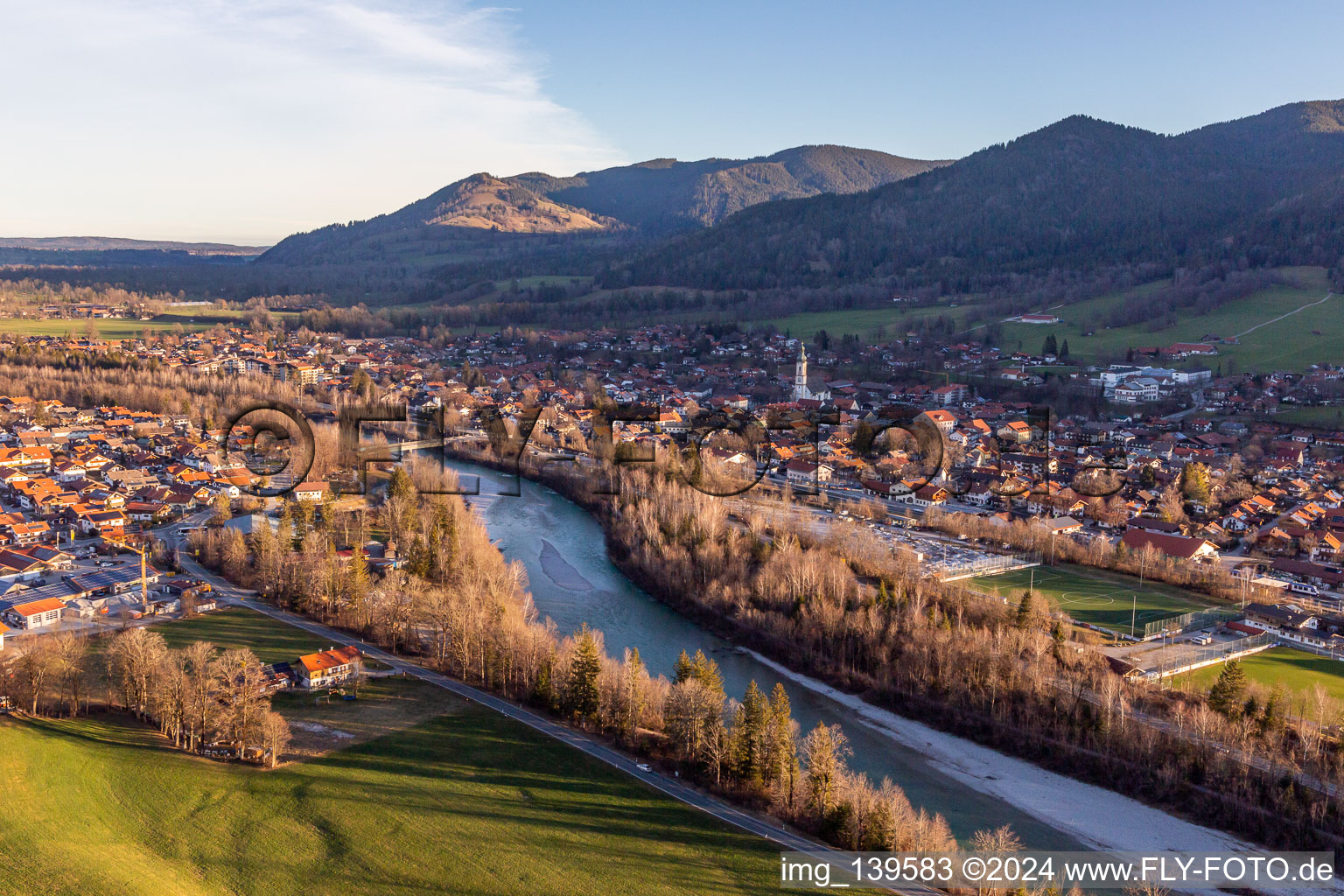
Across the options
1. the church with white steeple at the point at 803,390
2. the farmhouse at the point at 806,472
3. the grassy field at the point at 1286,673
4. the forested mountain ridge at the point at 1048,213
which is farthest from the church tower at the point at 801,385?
the forested mountain ridge at the point at 1048,213

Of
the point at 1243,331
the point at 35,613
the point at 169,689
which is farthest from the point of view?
the point at 1243,331

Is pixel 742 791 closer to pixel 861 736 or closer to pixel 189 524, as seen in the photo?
pixel 861 736

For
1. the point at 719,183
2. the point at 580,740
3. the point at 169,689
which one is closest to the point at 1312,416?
the point at 580,740

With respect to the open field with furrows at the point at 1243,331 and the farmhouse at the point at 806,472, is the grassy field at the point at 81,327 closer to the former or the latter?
the farmhouse at the point at 806,472

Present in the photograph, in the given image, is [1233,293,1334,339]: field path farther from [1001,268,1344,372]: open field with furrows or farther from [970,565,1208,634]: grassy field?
[970,565,1208,634]: grassy field

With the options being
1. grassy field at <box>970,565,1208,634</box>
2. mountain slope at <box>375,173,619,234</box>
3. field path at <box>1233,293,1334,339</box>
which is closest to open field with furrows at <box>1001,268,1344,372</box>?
field path at <box>1233,293,1334,339</box>

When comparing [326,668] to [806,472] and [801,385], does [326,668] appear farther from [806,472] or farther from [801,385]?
[801,385]
